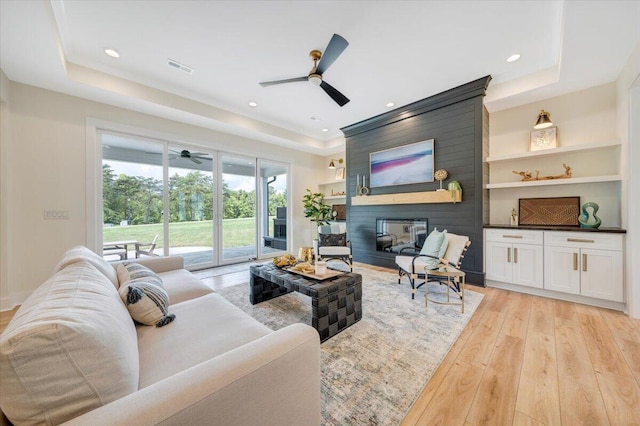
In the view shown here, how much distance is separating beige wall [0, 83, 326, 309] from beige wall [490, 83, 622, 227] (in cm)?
602

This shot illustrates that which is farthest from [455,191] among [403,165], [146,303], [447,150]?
[146,303]

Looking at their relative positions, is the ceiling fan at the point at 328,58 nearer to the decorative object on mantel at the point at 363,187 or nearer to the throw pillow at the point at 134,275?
the decorative object on mantel at the point at 363,187

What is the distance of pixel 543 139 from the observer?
3451 mm

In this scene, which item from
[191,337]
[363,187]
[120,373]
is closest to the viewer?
[120,373]

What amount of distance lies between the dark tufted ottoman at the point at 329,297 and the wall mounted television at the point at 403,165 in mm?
2617

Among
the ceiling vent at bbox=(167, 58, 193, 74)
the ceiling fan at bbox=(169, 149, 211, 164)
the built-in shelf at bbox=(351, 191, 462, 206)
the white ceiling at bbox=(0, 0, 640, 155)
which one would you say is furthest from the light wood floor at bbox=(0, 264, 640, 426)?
the ceiling vent at bbox=(167, 58, 193, 74)

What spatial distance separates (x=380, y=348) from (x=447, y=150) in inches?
129

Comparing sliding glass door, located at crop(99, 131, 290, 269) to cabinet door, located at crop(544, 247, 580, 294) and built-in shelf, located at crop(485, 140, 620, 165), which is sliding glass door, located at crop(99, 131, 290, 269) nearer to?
built-in shelf, located at crop(485, 140, 620, 165)

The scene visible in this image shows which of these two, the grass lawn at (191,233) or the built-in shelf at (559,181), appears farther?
the grass lawn at (191,233)

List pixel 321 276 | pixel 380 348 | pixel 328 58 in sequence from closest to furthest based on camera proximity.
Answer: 1. pixel 380 348
2. pixel 321 276
3. pixel 328 58

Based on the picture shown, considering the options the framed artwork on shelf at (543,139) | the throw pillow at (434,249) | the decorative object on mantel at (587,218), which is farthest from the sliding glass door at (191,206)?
the decorative object on mantel at (587,218)

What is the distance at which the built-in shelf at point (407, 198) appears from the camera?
3852 mm

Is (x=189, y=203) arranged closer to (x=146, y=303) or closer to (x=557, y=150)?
(x=146, y=303)

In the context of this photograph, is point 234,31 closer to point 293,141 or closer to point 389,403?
point 293,141
